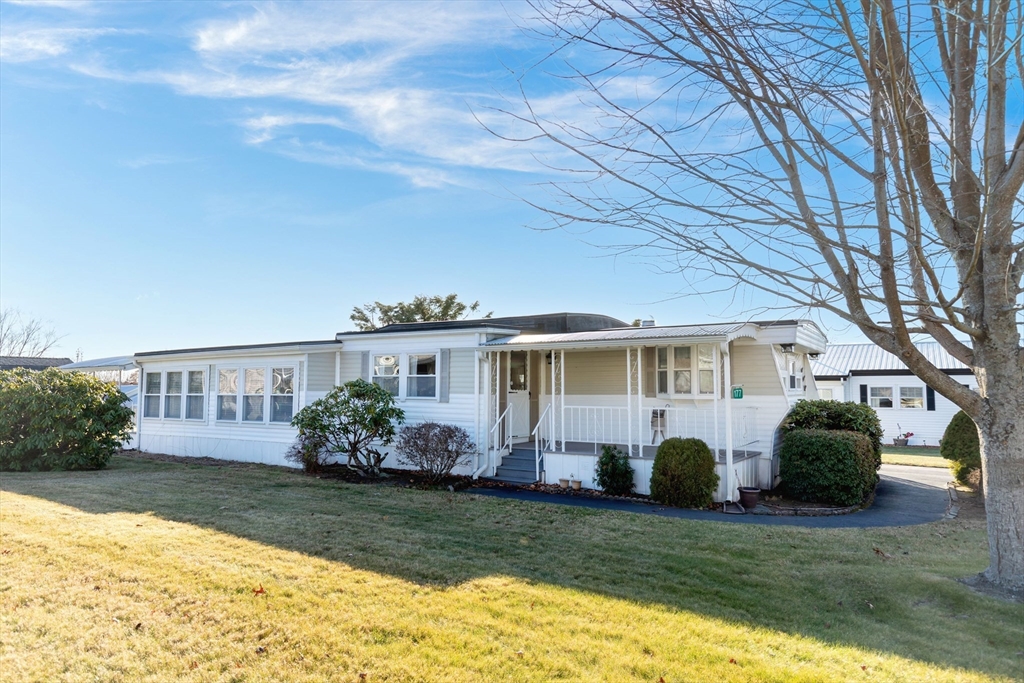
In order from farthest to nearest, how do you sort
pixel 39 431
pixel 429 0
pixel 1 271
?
pixel 1 271 → pixel 39 431 → pixel 429 0

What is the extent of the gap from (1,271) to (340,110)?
23432mm

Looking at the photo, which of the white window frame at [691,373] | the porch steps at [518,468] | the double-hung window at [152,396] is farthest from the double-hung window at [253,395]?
the white window frame at [691,373]

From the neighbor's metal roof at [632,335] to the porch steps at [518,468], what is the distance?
8.12 ft

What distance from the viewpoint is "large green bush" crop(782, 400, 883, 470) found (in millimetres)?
12133

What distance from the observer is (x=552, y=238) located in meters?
4.52

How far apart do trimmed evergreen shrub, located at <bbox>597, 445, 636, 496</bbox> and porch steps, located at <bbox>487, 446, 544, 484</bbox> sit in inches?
62.6

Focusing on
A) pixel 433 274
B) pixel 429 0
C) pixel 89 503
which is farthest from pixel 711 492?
pixel 433 274

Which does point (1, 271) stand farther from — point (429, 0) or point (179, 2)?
point (429, 0)

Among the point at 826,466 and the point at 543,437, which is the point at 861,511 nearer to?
the point at 826,466

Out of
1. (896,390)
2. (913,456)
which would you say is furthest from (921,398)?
(913,456)

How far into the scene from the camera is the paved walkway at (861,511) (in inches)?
352

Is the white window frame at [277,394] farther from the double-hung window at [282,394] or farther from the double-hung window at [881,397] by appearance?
the double-hung window at [881,397]

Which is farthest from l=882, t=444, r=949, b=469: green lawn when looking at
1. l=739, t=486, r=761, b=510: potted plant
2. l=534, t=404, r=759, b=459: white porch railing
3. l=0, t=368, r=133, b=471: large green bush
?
l=0, t=368, r=133, b=471: large green bush

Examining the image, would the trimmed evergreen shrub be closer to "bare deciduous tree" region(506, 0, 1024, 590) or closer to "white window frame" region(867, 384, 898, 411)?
"bare deciduous tree" region(506, 0, 1024, 590)
